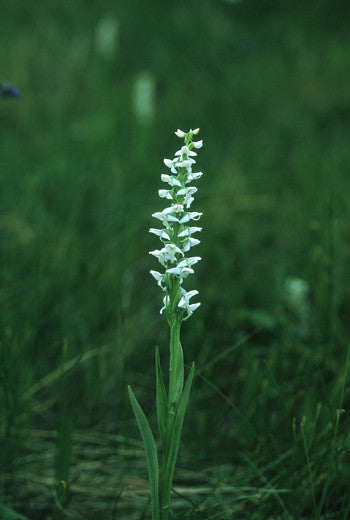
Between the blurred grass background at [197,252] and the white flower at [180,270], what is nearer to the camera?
the white flower at [180,270]

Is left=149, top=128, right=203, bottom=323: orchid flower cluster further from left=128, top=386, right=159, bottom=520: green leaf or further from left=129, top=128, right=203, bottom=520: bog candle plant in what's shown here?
left=128, top=386, right=159, bottom=520: green leaf

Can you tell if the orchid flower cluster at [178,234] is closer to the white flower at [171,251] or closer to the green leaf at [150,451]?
the white flower at [171,251]

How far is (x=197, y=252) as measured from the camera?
288 centimetres

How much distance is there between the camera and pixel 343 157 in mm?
3934

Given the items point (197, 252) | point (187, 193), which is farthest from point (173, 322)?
point (197, 252)

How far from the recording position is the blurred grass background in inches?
60.2

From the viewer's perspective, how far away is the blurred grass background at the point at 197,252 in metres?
1.53

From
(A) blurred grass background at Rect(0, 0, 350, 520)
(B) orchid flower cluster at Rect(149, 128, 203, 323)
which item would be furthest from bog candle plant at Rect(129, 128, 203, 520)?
(A) blurred grass background at Rect(0, 0, 350, 520)

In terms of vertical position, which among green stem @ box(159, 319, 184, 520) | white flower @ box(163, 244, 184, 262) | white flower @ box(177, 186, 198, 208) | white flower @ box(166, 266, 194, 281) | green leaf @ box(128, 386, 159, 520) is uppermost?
white flower @ box(177, 186, 198, 208)

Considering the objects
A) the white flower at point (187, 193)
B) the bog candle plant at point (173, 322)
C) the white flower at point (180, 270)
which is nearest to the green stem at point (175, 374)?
the bog candle plant at point (173, 322)

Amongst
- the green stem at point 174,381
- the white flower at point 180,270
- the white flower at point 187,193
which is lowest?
the green stem at point 174,381

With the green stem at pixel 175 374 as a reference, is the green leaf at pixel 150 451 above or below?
below

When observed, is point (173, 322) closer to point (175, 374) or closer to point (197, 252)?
point (175, 374)

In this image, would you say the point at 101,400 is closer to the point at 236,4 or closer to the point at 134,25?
the point at 134,25
